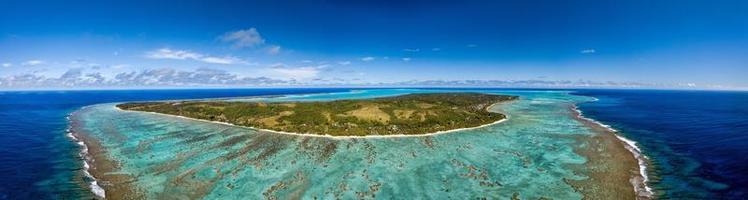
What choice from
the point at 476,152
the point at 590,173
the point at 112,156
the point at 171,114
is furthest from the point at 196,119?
the point at 590,173

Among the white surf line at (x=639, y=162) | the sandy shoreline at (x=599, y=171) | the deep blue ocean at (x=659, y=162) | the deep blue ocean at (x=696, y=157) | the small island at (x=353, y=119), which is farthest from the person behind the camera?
the small island at (x=353, y=119)

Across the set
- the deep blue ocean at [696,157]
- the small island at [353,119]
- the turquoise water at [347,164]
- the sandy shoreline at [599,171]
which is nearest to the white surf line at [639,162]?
the sandy shoreline at [599,171]

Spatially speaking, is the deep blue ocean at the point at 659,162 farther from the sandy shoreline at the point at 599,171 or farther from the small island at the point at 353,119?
the small island at the point at 353,119

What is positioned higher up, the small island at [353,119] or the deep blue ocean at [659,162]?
the small island at [353,119]

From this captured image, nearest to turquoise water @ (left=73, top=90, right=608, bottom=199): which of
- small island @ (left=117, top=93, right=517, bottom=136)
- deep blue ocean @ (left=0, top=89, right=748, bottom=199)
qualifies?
small island @ (left=117, top=93, right=517, bottom=136)

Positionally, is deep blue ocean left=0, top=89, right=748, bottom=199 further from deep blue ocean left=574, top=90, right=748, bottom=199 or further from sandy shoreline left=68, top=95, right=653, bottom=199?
sandy shoreline left=68, top=95, right=653, bottom=199

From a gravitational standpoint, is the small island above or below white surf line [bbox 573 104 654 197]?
above

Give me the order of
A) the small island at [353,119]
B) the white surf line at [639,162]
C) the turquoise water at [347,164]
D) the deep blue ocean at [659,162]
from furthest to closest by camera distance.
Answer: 1. the small island at [353,119]
2. the turquoise water at [347,164]
3. the deep blue ocean at [659,162]
4. the white surf line at [639,162]

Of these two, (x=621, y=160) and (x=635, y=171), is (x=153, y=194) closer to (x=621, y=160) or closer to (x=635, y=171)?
(x=635, y=171)
